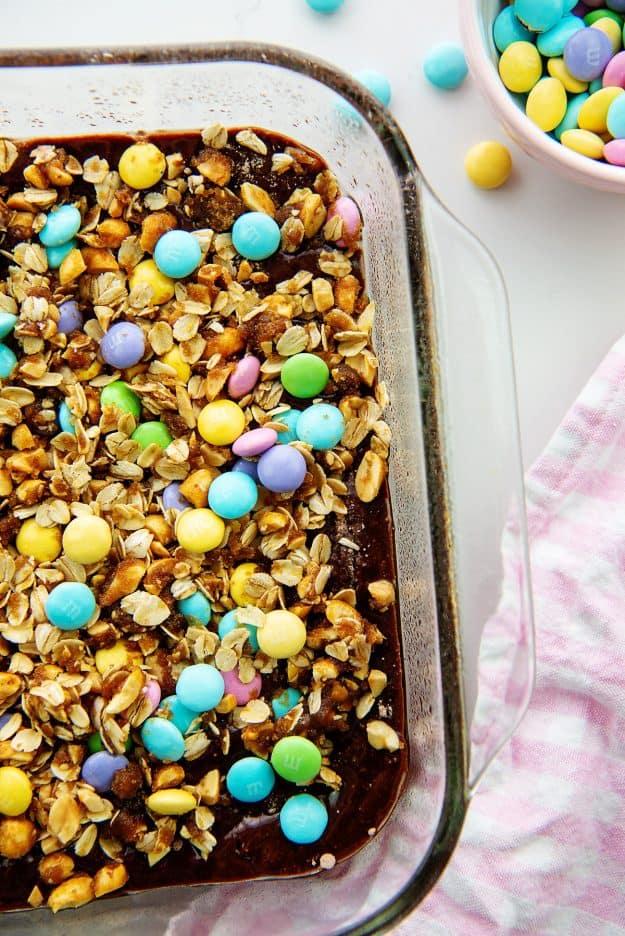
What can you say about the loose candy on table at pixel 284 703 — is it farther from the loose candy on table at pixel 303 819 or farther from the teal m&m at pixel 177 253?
the teal m&m at pixel 177 253

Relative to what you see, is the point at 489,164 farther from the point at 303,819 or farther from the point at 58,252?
the point at 303,819

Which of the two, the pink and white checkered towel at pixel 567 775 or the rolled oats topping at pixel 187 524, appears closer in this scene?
the rolled oats topping at pixel 187 524

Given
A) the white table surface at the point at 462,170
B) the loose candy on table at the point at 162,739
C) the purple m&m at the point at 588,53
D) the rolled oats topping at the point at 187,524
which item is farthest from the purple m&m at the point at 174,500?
the purple m&m at the point at 588,53

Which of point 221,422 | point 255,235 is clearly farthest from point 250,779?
point 255,235

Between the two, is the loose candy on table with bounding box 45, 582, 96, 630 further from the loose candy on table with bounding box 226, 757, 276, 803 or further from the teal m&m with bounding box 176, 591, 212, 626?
the loose candy on table with bounding box 226, 757, 276, 803

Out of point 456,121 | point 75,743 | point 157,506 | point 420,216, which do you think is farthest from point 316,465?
point 456,121

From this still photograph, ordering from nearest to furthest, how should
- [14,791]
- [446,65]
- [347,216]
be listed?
[14,791], [347,216], [446,65]
